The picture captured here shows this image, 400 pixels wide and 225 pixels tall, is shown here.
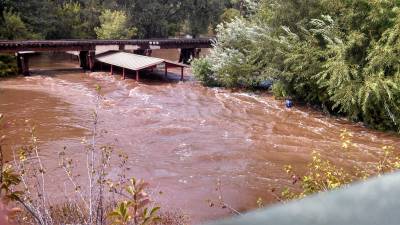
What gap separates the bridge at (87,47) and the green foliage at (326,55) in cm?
1112

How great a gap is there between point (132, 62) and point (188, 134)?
14223 mm

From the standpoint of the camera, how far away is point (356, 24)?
20.7 metres

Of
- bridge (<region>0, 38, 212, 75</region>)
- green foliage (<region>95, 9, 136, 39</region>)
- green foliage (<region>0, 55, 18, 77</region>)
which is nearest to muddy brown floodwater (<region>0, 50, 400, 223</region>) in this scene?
green foliage (<region>0, 55, 18, 77</region>)

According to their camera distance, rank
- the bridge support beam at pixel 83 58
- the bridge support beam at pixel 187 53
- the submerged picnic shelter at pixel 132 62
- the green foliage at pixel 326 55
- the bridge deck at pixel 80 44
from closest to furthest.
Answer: the green foliage at pixel 326 55, the submerged picnic shelter at pixel 132 62, the bridge deck at pixel 80 44, the bridge support beam at pixel 83 58, the bridge support beam at pixel 187 53

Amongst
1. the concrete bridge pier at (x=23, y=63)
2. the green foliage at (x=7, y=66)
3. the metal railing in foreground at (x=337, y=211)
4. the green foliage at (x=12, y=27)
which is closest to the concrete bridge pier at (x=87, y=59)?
the concrete bridge pier at (x=23, y=63)

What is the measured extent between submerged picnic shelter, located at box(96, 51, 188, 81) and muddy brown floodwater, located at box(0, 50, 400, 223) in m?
1.48

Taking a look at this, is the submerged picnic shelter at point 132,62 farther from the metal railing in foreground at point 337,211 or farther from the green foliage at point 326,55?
the metal railing in foreground at point 337,211

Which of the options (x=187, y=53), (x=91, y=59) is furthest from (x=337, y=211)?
(x=187, y=53)

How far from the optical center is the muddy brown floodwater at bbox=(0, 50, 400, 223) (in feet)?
43.4

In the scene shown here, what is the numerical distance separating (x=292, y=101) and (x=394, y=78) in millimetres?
7480

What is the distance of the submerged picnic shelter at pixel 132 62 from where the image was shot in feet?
98.9

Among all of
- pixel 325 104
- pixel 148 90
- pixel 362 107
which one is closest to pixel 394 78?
pixel 362 107

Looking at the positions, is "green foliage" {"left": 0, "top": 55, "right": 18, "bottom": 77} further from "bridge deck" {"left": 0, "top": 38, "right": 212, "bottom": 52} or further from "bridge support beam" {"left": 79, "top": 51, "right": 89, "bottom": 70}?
"bridge support beam" {"left": 79, "top": 51, "right": 89, "bottom": 70}

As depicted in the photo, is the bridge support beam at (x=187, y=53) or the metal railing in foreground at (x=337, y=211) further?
the bridge support beam at (x=187, y=53)
